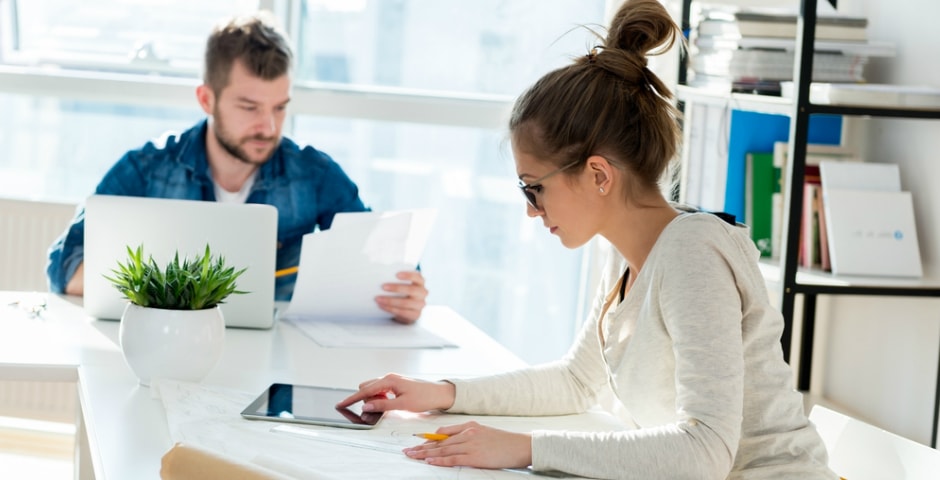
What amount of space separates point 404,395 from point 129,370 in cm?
46

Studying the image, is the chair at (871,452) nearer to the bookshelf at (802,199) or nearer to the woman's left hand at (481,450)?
the woman's left hand at (481,450)

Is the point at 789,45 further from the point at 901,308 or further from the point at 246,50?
the point at 246,50

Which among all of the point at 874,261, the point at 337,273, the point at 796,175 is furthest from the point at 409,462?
the point at 874,261

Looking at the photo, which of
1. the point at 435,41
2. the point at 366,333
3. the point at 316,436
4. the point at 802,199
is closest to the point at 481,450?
the point at 316,436

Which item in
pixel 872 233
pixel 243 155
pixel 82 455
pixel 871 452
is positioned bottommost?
pixel 82 455

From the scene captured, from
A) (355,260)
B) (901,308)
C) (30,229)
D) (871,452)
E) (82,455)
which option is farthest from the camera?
(30,229)

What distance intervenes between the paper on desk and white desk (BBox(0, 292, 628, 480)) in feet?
0.28

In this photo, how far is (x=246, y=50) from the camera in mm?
2414

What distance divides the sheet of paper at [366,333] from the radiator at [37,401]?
1440 mm

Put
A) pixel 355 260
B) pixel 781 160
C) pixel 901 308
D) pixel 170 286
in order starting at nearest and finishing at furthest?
pixel 170 286 < pixel 355 260 < pixel 901 308 < pixel 781 160

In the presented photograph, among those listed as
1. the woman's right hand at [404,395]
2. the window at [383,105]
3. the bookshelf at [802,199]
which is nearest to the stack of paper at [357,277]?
the woman's right hand at [404,395]

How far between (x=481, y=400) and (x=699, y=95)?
4.89ft

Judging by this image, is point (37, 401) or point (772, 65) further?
point (37, 401)

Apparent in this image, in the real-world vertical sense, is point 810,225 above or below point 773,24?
below
